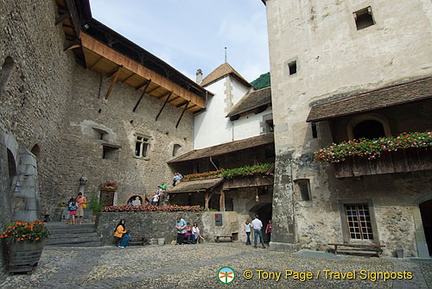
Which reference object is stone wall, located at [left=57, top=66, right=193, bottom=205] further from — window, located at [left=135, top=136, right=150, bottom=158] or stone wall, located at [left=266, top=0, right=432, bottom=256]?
stone wall, located at [left=266, top=0, right=432, bottom=256]

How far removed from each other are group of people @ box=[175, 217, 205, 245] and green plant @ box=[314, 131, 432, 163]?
572cm

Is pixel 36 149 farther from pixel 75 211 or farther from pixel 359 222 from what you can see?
pixel 359 222

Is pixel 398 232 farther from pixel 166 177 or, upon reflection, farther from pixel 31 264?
pixel 166 177

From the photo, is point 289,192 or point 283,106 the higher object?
point 283,106

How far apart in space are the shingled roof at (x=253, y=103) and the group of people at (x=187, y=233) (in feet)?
24.8

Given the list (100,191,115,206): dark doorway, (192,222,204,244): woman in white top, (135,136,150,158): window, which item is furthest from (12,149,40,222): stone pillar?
(135,136,150,158): window

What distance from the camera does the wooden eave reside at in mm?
11797

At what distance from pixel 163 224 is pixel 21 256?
571 cm

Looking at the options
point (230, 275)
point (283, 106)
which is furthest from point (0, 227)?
point (283, 106)

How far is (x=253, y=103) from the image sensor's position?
49.5ft

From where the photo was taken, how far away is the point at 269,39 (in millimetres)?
11977

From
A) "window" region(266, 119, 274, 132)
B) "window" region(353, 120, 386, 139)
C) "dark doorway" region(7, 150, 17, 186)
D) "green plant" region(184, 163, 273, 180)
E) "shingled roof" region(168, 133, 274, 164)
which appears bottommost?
"dark doorway" region(7, 150, 17, 186)

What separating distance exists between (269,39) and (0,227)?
1204cm

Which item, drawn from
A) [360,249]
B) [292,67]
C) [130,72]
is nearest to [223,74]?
[130,72]
